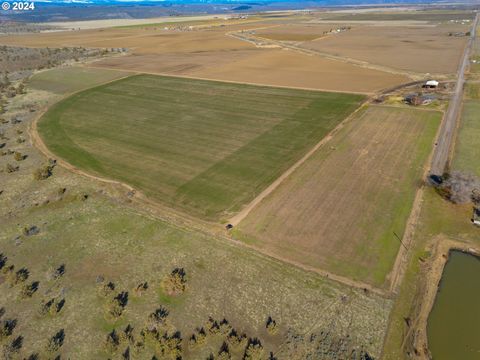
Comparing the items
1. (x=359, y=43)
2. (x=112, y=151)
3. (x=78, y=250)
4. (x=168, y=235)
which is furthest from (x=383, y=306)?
(x=359, y=43)

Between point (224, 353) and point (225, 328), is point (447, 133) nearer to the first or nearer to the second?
point (225, 328)

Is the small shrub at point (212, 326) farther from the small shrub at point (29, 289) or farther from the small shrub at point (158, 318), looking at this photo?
the small shrub at point (29, 289)

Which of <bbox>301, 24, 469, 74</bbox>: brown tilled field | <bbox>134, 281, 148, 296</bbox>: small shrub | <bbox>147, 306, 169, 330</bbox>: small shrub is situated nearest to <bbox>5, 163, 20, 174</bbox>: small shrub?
<bbox>134, 281, 148, 296</bbox>: small shrub

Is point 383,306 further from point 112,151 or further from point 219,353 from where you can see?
point 112,151

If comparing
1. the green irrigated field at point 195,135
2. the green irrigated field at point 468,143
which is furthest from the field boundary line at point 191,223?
the green irrigated field at point 468,143

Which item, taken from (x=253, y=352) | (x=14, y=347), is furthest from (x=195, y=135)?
(x=253, y=352)

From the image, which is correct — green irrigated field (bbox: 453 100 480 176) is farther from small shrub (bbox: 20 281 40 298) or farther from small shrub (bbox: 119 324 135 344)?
small shrub (bbox: 20 281 40 298)
